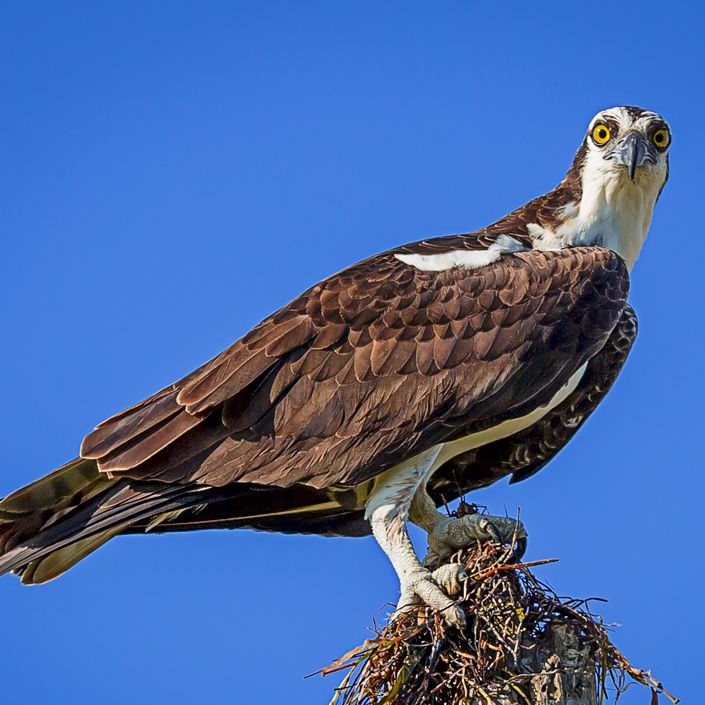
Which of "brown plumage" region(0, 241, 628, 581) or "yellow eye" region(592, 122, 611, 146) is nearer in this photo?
"brown plumage" region(0, 241, 628, 581)

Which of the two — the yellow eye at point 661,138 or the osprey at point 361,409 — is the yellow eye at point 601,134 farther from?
the osprey at point 361,409

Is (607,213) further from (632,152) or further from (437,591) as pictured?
(437,591)

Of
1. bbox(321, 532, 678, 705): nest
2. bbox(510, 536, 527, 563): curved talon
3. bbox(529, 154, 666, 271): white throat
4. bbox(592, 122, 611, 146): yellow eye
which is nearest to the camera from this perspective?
bbox(321, 532, 678, 705): nest

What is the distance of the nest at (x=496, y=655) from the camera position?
507 cm

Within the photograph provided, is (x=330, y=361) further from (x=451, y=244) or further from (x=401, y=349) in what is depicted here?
(x=451, y=244)

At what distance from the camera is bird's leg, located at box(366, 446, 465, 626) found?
5.75 meters

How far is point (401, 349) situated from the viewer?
247 inches

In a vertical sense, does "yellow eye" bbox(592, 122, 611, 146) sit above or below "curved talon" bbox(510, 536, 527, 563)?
above

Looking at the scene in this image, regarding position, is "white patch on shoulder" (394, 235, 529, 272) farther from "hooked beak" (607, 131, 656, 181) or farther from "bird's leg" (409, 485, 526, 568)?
"bird's leg" (409, 485, 526, 568)

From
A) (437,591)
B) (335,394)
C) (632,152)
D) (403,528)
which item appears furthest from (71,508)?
(632,152)

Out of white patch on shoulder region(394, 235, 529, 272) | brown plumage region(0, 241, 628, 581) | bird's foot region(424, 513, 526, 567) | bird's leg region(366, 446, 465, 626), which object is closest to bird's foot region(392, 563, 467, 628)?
bird's leg region(366, 446, 465, 626)

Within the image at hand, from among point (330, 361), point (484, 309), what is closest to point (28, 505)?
point (330, 361)

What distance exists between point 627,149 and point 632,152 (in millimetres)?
42

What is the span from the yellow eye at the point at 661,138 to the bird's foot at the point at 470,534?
2774mm
